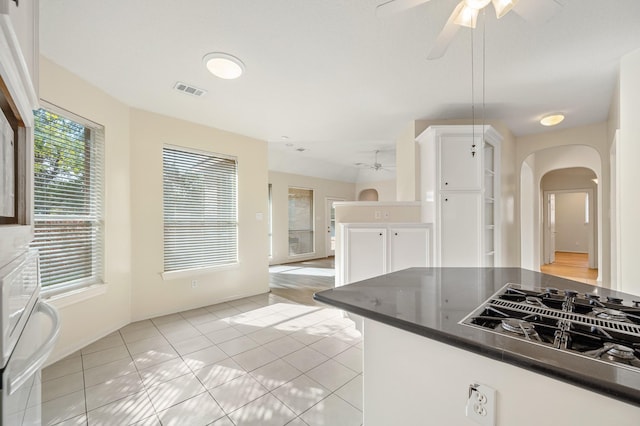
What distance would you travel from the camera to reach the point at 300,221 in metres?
7.56

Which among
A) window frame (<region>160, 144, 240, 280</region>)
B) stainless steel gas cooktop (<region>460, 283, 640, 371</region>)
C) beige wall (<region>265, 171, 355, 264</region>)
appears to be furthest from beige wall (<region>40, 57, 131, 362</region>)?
beige wall (<region>265, 171, 355, 264</region>)

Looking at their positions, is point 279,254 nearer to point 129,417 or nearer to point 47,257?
point 47,257

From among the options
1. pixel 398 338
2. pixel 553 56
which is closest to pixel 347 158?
pixel 553 56

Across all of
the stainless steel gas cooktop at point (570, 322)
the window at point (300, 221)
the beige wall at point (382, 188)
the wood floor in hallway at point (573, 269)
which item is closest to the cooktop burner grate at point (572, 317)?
the stainless steel gas cooktop at point (570, 322)

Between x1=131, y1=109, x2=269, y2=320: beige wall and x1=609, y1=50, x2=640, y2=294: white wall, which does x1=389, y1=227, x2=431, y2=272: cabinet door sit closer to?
x1=609, y1=50, x2=640, y2=294: white wall

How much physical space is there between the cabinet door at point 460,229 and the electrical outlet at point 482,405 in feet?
8.05

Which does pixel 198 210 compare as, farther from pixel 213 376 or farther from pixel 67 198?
pixel 213 376

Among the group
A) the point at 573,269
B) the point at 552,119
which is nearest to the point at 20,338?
the point at 552,119

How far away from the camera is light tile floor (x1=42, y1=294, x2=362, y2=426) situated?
165cm

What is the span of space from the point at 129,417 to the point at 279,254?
17.5 feet

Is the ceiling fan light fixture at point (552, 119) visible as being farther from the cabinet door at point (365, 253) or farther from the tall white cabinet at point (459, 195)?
the cabinet door at point (365, 253)

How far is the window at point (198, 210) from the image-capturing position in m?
3.40

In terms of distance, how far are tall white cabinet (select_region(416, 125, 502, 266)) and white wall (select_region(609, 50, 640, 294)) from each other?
3.35ft

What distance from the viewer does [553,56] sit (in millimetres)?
2086
